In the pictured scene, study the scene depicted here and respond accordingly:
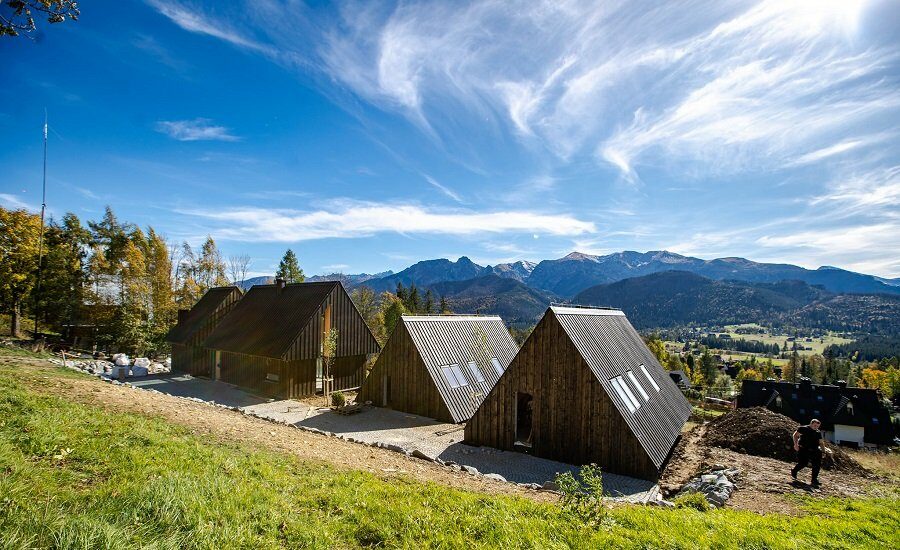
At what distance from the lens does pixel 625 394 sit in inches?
546

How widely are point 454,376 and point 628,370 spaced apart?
852cm

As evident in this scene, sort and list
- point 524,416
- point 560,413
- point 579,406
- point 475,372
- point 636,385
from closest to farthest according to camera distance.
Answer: point 579,406, point 560,413, point 636,385, point 524,416, point 475,372

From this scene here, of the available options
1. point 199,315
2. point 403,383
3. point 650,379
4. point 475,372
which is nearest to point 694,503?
point 650,379

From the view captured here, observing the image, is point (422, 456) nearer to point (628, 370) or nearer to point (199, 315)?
point (628, 370)

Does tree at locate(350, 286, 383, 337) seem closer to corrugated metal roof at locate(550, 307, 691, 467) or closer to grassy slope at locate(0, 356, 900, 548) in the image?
corrugated metal roof at locate(550, 307, 691, 467)

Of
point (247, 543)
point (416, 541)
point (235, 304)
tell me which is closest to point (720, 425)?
point (416, 541)

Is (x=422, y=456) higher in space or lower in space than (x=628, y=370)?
lower

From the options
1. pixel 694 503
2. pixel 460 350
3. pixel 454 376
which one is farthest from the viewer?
pixel 460 350

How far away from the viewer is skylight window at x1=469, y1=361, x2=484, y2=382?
21.4 meters

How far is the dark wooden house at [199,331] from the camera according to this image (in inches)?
1184

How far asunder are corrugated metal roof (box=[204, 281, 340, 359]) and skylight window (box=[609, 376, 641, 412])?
1771 cm

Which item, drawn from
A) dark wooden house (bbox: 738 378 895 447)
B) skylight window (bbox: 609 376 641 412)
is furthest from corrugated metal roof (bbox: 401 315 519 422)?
dark wooden house (bbox: 738 378 895 447)

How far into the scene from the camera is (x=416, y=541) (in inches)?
213

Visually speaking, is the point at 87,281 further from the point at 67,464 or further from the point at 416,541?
the point at 416,541
